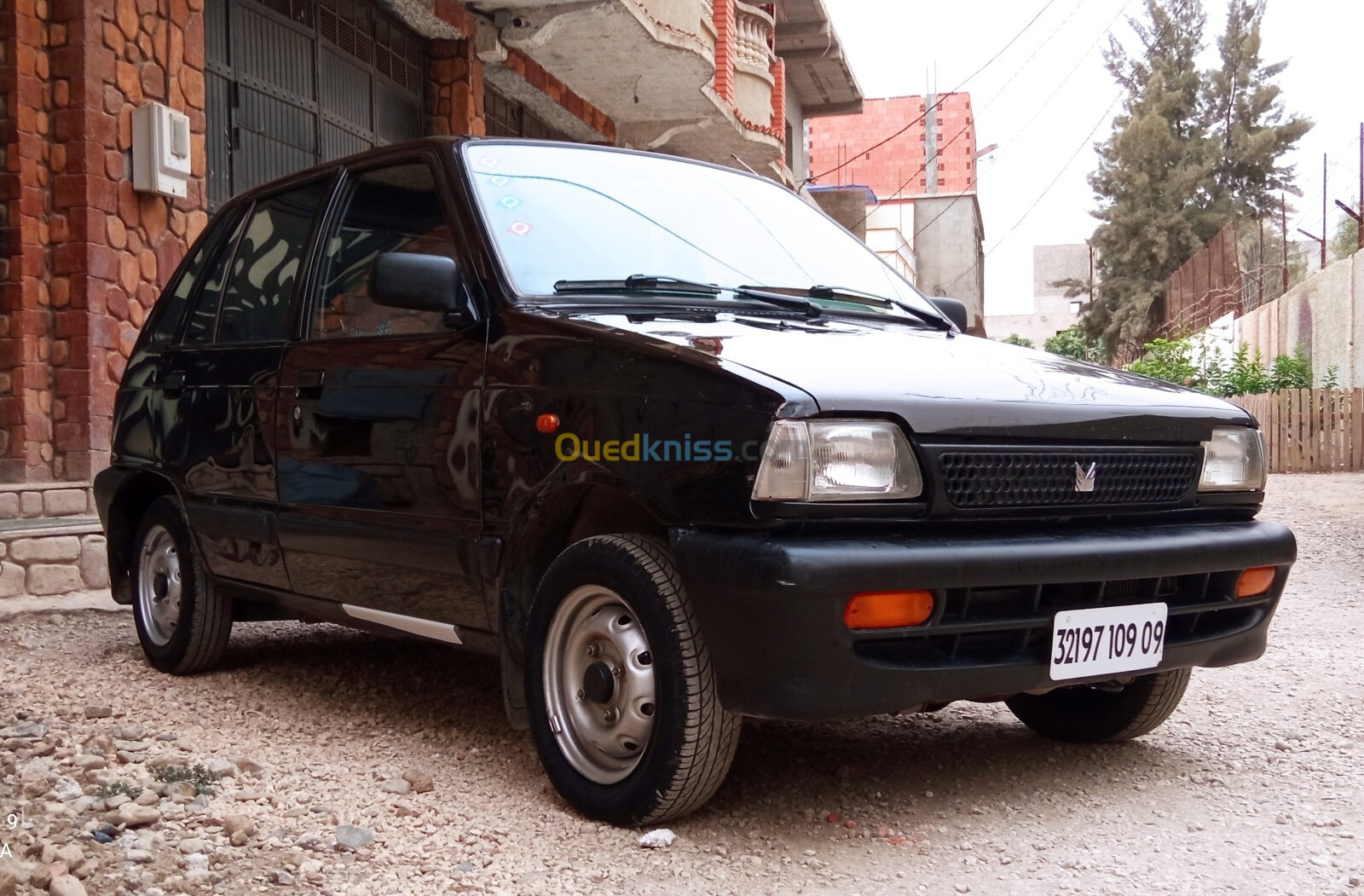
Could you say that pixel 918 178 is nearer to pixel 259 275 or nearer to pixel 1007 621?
pixel 259 275

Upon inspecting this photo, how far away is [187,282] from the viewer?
17.1 ft

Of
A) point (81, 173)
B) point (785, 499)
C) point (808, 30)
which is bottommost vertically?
point (785, 499)

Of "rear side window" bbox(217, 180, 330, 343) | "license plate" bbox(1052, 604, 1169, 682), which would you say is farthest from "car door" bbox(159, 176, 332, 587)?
"license plate" bbox(1052, 604, 1169, 682)

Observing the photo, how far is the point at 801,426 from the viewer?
9.51 ft

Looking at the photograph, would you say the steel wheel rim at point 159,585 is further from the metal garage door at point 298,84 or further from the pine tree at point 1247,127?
the pine tree at point 1247,127

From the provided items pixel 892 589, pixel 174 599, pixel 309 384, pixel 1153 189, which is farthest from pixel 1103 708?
pixel 1153 189

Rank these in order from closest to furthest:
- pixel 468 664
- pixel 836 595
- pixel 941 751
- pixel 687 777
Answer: pixel 836 595, pixel 687 777, pixel 941 751, pixel 468 664

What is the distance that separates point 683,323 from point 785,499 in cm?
75

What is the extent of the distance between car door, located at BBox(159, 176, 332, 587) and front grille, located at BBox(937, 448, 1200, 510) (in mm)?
2304

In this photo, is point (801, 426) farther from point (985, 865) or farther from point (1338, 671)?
point (1338, 671)

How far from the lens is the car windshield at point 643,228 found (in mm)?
3789

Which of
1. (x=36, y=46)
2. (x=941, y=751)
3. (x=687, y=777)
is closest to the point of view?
(x=687, y=777)

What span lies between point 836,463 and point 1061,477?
24.7 inches

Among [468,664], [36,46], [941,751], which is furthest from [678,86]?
[941,751]
